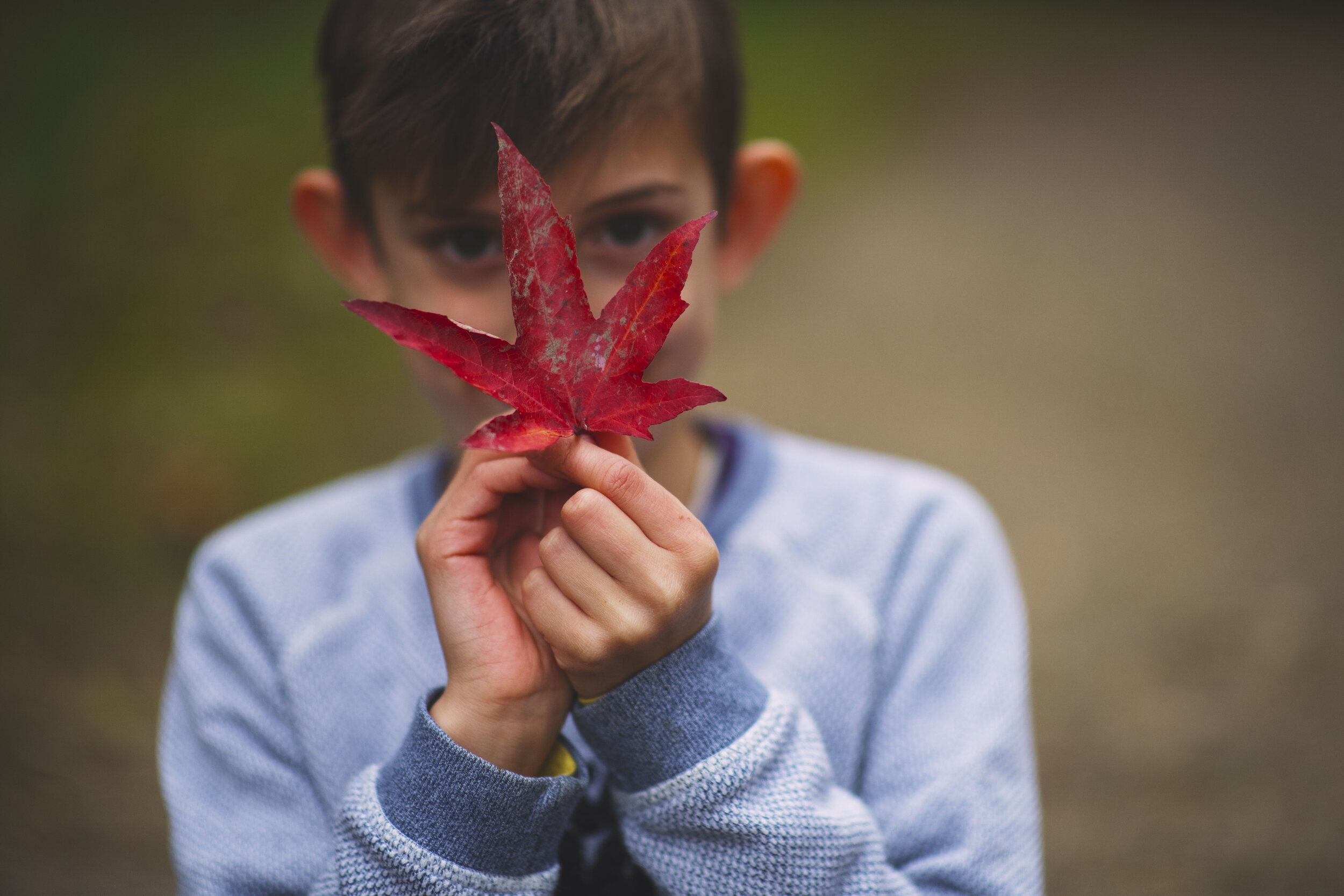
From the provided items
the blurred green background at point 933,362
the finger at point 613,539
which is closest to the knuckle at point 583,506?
the finger at point 613,539

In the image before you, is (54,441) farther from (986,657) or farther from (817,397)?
(986,657)

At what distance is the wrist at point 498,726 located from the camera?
70cm

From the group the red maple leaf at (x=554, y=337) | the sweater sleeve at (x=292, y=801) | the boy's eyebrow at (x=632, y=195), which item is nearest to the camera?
the red maple leaf at (x=554, y=337)

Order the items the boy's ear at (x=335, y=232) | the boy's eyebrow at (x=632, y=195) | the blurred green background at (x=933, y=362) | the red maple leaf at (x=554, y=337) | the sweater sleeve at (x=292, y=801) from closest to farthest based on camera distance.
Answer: the red maple leaf at (x=554, y=337) → the sweater sleeve at (x=292, y=801) → the boy's eyebrow at (x=632, y=195) → the boy's ear at (x=335, y=232) → the blurred green background at (x=933, y=362)

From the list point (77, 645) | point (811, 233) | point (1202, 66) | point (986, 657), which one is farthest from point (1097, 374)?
point (77, 645)

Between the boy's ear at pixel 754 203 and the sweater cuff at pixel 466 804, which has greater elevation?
the boy's ear at pixel 754 203

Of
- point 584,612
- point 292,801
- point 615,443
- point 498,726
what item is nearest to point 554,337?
point 615,443

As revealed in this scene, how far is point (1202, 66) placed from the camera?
3709mm

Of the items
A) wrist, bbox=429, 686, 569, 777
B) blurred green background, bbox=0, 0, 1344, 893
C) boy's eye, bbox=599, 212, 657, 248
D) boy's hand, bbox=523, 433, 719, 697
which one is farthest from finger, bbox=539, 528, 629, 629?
blurred green background, bbox=0, 0, 1344, 893

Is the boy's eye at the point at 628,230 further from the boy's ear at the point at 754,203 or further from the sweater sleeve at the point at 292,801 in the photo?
the sweater sleeve at the point at 292,801

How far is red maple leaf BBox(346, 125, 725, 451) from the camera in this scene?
1.93ft

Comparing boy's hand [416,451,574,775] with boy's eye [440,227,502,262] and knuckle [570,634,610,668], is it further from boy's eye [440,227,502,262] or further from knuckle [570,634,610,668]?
boy's eye [440,227,502,262]

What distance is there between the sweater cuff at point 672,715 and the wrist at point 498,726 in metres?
0.04

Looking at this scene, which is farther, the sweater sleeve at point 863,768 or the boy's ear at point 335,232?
the boy's ear at point 335,232
